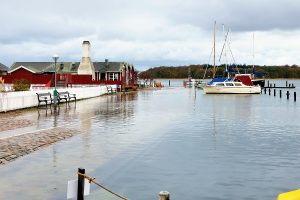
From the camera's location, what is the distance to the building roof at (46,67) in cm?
7169

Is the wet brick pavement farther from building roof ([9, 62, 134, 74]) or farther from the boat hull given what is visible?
building roof ([9, 62, 134, 74])

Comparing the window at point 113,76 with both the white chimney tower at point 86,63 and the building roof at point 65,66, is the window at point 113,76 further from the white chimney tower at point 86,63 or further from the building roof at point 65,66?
the white chimney tower at point 86,63

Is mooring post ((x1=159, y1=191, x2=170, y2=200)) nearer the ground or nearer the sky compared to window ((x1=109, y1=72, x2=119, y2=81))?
nearer the ground

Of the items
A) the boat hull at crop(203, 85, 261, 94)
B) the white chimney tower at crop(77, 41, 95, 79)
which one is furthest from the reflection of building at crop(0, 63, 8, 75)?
the boat hull at crop(203, 85, 261, 94)

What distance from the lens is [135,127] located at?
21.6 meters

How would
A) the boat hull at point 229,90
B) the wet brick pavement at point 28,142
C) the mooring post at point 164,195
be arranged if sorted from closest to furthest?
the mooring post at point 164,195 → the wet brick pavement at point 28,142 → the boat hull at point 229,90

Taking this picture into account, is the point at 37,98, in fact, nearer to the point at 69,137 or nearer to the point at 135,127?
the point at 135,127

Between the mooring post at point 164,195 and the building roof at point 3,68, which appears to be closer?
the mooring post at point 164,195

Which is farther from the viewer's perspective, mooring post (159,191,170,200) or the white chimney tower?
the white chimney tower

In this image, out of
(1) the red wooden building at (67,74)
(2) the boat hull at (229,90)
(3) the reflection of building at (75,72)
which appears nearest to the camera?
(1) the red wooden building at (67,74)

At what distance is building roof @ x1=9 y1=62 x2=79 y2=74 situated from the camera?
71688 millimetres

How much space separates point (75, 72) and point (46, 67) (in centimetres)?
491

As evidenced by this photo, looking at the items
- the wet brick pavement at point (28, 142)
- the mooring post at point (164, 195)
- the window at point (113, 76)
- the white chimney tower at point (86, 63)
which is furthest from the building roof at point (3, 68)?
the mooring post at point (164, 195)

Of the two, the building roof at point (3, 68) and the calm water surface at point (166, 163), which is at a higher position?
the building roof at point (3, 68)
